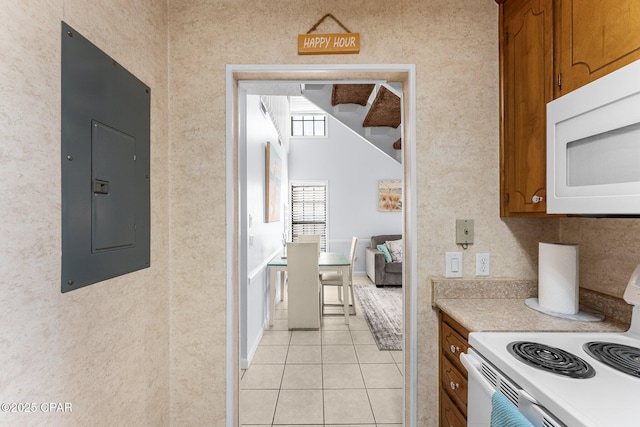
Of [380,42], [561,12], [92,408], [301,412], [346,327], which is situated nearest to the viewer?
[92,408]

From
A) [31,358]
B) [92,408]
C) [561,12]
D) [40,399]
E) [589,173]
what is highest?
[561,12]

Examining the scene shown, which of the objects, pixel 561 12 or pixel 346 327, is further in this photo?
pixel 346 327

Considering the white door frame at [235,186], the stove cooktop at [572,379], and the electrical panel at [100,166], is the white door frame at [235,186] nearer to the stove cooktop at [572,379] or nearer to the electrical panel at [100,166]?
the electrical panel at [100,166]

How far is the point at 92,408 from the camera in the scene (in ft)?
3.48

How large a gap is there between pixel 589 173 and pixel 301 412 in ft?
7.00

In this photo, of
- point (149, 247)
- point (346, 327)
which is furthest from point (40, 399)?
point (346, 327)

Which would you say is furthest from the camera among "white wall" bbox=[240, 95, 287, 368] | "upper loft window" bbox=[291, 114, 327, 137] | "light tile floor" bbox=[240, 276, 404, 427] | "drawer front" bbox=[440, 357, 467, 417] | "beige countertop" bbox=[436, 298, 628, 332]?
"upper loft window" bbox=[291, 114, 327, 137]

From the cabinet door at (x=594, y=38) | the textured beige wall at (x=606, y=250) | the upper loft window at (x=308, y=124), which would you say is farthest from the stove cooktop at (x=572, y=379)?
the upper loft window at (x=308, y=124)

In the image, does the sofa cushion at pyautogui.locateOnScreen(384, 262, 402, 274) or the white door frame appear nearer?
the white door frame

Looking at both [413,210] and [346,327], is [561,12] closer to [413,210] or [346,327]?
[413,210]

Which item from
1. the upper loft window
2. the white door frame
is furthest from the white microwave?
the upper loft window

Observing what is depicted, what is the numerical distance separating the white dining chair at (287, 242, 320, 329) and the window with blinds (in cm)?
340

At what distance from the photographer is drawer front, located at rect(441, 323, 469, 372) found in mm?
1400

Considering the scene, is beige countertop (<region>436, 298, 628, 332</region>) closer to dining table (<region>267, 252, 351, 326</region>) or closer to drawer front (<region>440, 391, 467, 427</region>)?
drawer front (<region>440, 391, 467, 427</region>)
